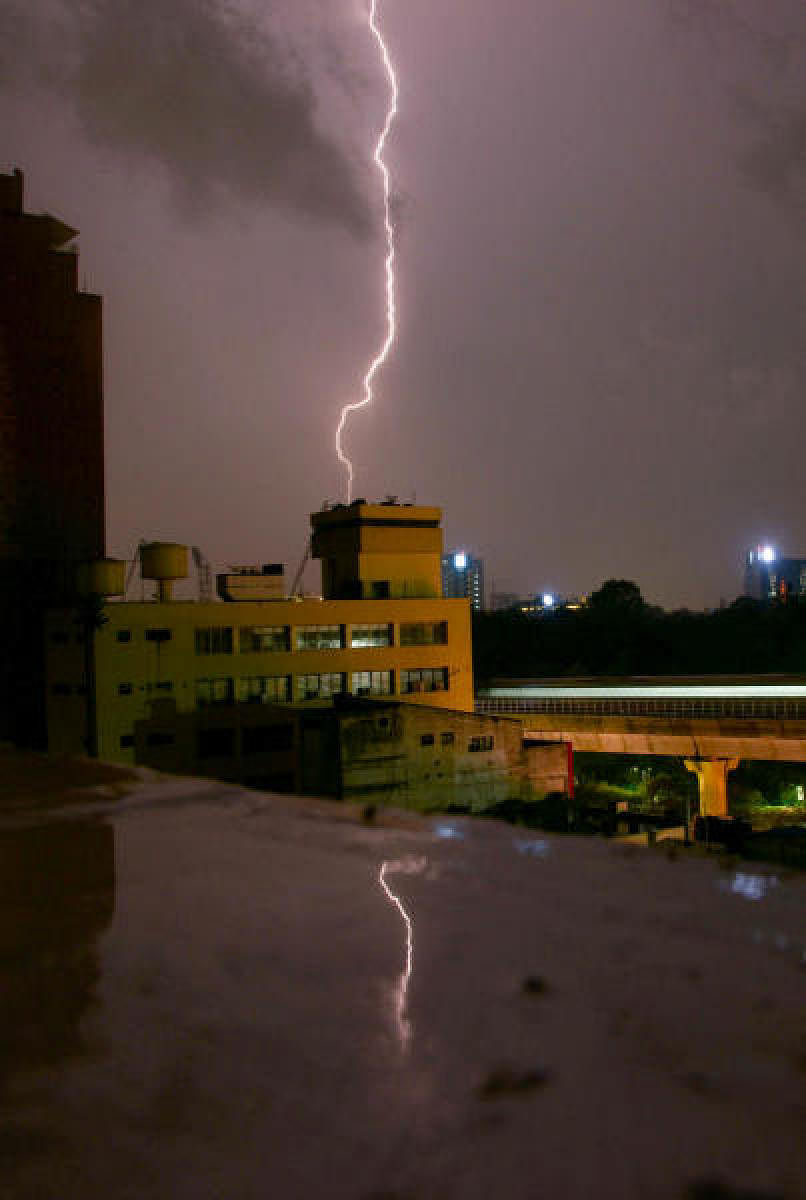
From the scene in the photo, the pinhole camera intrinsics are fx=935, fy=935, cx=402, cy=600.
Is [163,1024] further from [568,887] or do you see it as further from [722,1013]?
[568,887]

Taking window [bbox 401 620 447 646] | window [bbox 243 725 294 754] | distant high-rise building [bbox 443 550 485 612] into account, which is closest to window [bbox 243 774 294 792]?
window [bbox 243 725 294 754]

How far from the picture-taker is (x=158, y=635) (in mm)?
16125

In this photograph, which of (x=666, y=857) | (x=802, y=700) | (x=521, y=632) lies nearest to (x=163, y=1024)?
(x=666, y=857)

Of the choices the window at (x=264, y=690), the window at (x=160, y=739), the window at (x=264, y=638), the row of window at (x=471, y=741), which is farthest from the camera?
the window at (x=264, y=638)

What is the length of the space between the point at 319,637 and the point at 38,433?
748 centimetres

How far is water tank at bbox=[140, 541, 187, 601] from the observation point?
17875 mm

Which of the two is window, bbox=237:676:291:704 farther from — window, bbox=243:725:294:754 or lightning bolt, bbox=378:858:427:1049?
lightning bolt, bbox=378:858:427:1049

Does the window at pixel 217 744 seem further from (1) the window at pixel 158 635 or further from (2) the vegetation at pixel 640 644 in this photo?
(2) the vegetation at pixel 640 644

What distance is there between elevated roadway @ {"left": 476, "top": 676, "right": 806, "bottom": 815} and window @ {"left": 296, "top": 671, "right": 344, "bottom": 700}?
368cm

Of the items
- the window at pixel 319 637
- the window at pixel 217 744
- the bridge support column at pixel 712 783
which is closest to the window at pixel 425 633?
the window at pixel 319 637

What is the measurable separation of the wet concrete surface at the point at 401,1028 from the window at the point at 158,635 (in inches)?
573

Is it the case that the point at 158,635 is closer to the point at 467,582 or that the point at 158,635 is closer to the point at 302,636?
the point at 302,636

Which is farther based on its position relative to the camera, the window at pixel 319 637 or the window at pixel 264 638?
the window at pixel 319 637

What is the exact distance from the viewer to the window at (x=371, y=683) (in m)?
18.3
